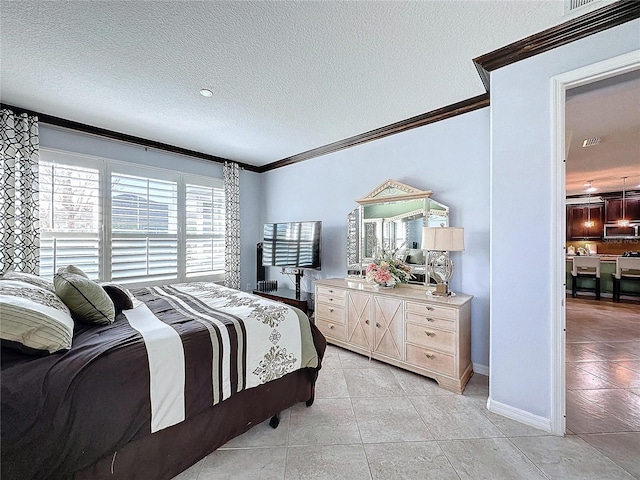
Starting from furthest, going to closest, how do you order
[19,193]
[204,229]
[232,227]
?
[232,227], [204,229], [19,193]

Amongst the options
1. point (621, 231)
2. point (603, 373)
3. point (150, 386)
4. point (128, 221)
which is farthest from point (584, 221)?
point (128, 221)

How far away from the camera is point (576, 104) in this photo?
2658 millimetres

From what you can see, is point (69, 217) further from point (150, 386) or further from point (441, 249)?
point (441, 249)

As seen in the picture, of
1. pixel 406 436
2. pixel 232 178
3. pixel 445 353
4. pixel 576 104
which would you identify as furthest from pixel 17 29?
pixel 576 104

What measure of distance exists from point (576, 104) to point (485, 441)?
2.97m

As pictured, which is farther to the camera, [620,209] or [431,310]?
[620,209]

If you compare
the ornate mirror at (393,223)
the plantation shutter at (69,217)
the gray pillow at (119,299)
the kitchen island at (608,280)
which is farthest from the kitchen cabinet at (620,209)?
the plantation shutter at (69,217)

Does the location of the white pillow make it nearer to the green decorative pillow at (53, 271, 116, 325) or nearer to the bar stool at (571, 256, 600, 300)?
the green decorative pillow at (53, 271, 116, 325)

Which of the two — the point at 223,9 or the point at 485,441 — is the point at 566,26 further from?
the point at 485,441

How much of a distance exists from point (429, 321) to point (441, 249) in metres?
0.66

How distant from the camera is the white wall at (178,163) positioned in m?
3.31

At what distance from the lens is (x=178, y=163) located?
425 centimetres

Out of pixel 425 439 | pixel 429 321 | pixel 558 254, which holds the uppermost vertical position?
pixel 558 254

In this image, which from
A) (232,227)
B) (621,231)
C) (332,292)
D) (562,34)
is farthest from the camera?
(621,231)
